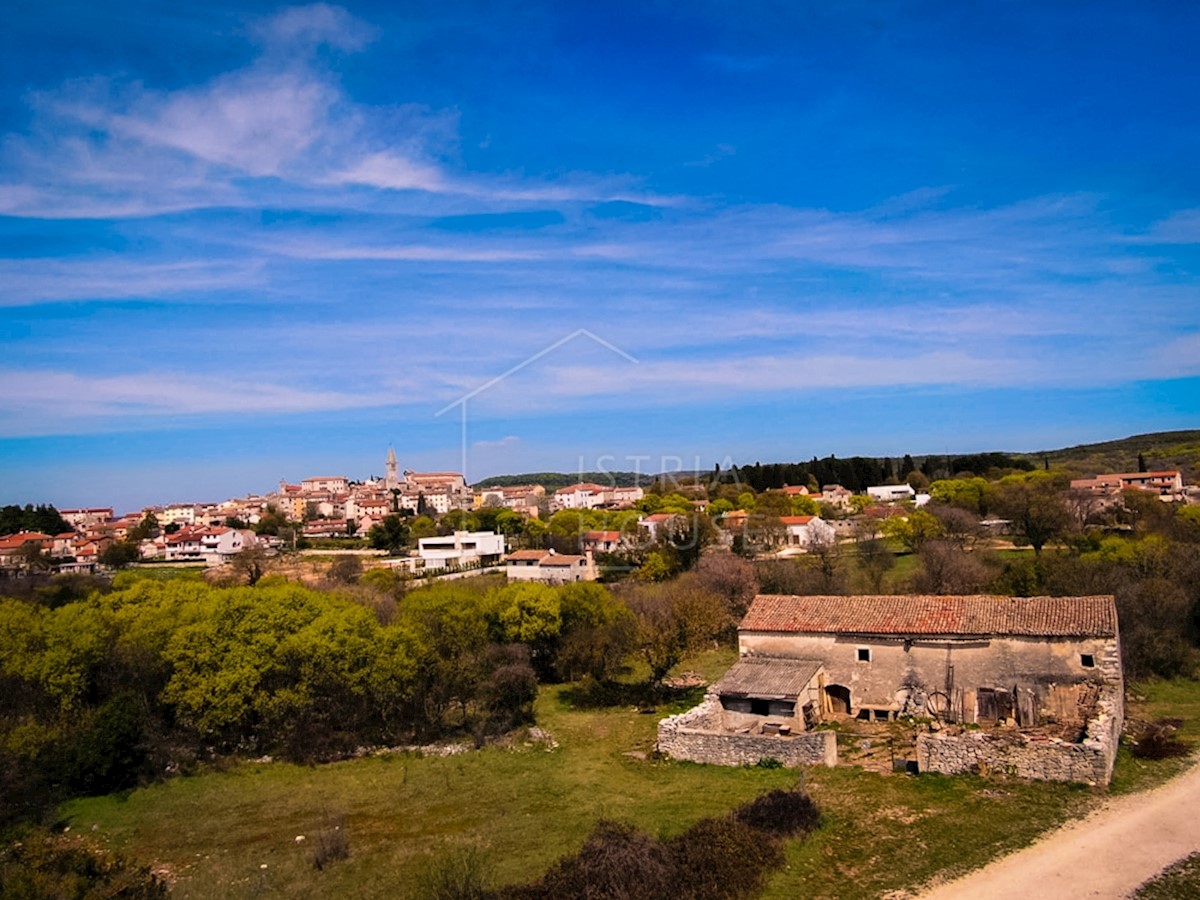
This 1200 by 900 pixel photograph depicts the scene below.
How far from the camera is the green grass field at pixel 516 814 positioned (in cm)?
1497

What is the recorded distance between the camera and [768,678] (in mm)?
24312

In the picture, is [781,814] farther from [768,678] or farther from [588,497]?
[588,497]

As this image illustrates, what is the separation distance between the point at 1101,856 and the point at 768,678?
34.7 ft

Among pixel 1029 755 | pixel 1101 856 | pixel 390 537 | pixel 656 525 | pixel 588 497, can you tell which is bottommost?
pixel 1101 856

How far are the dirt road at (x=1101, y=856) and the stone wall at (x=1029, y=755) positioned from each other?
1.07 metres

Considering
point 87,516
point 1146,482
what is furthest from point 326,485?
point 1146,482

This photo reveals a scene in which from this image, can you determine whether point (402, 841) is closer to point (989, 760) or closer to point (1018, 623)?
point (989, 760)

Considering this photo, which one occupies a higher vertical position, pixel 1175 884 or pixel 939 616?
pixel 939 616

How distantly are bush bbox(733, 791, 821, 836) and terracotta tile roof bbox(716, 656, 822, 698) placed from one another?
6.36 metres

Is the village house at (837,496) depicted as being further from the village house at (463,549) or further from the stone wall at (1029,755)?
the stone wall at (1029,755)

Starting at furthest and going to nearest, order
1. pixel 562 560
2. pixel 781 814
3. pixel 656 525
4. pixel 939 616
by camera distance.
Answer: pixel 656 525, pixel 562 560, pixel 939 616, pixel 781 814

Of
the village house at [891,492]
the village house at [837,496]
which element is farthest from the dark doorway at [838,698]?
the village house at [891,492]

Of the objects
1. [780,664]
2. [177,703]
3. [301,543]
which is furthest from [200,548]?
[780,664]

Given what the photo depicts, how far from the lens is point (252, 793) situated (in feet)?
69.9
